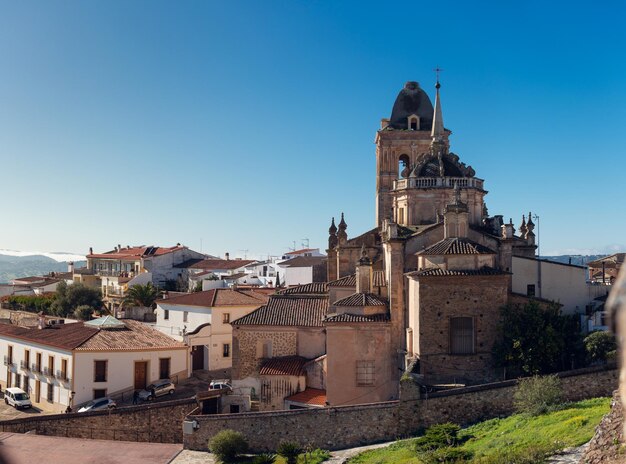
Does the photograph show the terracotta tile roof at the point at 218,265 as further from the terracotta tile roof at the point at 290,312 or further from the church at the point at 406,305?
the terracotta tile roof at the point at 290,312

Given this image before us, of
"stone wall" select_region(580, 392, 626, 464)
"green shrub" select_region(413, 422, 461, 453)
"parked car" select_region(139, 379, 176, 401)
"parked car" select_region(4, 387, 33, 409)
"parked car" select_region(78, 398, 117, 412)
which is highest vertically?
"stone wall" select_region(580, 392, 626, 464)

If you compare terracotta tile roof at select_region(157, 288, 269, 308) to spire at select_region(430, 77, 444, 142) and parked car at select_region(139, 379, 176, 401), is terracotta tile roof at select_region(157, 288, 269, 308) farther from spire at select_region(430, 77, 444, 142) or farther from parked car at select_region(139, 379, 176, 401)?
spire at select_region(430, 77, 444, 142)

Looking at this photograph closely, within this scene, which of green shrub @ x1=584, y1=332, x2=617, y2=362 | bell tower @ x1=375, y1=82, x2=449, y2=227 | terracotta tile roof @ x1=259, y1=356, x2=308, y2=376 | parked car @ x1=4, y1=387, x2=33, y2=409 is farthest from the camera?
bell tower @ x1=375, y1=82, x2=449, y2=227

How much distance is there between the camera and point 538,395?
65.9ft

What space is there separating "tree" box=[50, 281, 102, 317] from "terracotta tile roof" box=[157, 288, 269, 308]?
1617cm

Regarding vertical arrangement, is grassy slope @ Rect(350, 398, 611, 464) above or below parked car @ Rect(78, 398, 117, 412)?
above

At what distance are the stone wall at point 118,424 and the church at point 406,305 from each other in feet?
16.6

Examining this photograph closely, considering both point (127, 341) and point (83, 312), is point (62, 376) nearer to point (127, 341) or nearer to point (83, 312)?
point (127, 341)

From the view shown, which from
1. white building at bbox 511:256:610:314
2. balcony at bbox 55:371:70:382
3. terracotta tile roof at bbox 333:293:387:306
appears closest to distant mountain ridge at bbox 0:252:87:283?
balcony at bbox 55:371:70:382

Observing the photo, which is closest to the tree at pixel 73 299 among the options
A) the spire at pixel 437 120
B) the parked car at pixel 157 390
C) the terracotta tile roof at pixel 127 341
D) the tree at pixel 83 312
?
the tree at pixel 83 312

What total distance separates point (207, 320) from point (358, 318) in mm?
15195

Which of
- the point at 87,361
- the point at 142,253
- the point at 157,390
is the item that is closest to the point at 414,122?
the point at 157,390

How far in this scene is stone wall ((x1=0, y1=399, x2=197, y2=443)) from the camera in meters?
26.2

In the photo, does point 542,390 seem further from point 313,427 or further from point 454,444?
point 313,427
